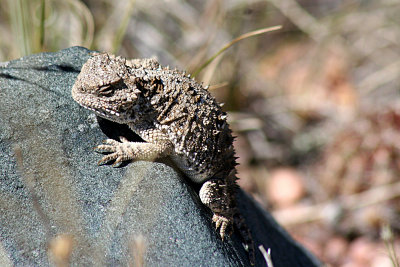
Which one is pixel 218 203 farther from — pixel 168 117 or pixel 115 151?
pixel 115 151

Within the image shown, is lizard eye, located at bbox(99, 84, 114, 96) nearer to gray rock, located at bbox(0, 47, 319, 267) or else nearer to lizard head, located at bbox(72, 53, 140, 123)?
lizard head, located at bbox(72, 53, 140, 123)

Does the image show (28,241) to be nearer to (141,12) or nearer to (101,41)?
(101,41)

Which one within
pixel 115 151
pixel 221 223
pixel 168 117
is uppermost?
pixel 168 117

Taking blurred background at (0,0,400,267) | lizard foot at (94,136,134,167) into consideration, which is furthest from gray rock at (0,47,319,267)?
blurred background at (0,0,400,267)

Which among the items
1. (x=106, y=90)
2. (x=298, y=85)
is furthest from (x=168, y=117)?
(x=298, y=85)

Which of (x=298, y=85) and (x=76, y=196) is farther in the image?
(x=298, y=85)

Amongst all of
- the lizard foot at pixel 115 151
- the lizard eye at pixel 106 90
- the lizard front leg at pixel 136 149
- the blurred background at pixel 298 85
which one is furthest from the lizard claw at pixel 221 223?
the blurred background at pixel 298 85
